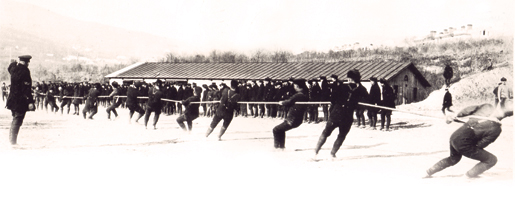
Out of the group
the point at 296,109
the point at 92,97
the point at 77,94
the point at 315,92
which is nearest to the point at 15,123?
the point at 296,109

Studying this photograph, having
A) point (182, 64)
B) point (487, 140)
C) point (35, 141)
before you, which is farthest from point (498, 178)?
point (35, 141)

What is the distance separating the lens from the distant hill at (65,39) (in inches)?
308

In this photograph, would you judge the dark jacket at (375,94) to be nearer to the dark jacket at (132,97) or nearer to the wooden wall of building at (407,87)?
the wooden wall of building at (407,87)

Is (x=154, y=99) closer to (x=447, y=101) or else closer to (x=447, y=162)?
(x=447, y=101)

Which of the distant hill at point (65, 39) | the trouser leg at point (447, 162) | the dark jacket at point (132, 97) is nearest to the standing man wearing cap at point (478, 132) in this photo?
the trouser leg at point (447, 162)

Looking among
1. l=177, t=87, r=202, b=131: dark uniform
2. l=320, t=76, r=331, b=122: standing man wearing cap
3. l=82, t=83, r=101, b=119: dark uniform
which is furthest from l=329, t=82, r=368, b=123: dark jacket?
l=82, t=83, r=101, b=119: dark uniform

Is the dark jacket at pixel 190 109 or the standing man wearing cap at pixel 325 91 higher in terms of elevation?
the standing man wearing cap at pixel 325 91

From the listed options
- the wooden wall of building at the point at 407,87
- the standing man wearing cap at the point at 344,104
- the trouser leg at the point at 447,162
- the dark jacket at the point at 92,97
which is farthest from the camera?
the dark jacket at the point at 92,97

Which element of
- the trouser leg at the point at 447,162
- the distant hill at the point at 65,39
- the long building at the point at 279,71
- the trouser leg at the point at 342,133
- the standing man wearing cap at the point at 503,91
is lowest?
the trouser leg at the point at 447,162

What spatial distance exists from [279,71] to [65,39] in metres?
4.08

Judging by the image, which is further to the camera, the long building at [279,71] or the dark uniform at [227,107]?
the dark uniform at [227,107]

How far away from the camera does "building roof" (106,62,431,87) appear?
9508 millimetres

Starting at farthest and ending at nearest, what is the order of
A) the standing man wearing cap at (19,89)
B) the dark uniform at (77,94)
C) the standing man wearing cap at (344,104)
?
the dark uniform at (77,94) → the standing man wearing cap at (19,89) → the standing man wearing cap at (344,104)

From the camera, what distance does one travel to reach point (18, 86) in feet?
25.4
